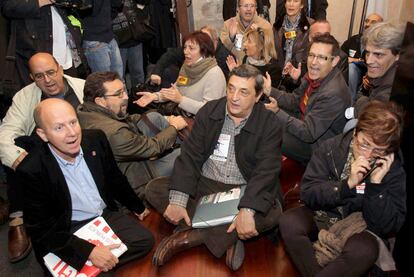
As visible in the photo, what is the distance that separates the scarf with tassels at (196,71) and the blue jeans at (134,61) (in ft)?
3.53

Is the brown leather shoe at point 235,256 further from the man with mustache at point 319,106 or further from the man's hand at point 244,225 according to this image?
the man with mustache at point 319,106

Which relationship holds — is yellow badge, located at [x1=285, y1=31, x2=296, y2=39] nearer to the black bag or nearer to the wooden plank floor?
the black bag

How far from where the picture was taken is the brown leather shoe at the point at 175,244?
2.23 metres

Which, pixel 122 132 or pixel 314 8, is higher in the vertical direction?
pixel 314 8

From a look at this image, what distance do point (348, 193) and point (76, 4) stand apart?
2.63m

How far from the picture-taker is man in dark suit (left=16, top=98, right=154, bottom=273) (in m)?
1.97

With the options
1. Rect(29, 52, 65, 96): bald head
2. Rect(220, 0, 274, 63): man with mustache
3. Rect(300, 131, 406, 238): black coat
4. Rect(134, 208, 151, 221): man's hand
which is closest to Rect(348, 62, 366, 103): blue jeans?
Rect(220, 0, 274, 63): man with mustache

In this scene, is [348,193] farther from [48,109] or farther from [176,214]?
[48,109]

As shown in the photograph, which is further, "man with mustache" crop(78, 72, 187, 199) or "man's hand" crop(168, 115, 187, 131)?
"man's hand" crop(168, 115, 187, 131)

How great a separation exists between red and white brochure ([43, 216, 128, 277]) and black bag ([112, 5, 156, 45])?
242 cm

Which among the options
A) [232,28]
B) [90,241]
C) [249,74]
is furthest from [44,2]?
[232,28]

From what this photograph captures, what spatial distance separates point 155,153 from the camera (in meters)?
2.53

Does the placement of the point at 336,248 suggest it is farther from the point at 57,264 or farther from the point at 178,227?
the point at 57,264

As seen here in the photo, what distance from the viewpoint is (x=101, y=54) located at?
12.1 ft
